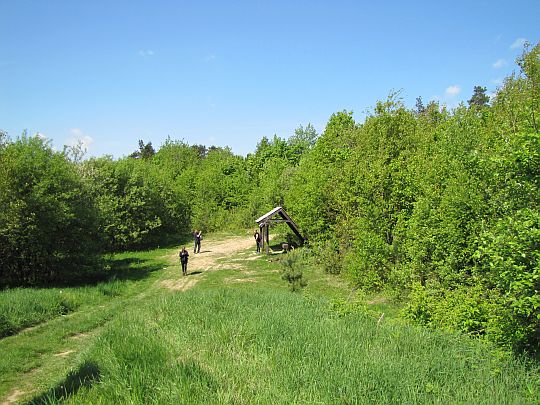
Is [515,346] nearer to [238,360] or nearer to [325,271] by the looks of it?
[238,360]

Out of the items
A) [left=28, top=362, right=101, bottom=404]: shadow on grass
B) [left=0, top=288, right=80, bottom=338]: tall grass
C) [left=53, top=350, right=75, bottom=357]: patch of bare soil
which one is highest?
[left=0, top=288, right=80, bottom=338]: tall grass

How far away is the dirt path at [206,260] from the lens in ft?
68.8

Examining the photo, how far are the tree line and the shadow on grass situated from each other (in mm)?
8186

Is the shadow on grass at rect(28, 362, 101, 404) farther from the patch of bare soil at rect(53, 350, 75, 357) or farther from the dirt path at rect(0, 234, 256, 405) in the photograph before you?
the patch of bare soil at rect(53, 350, 75, 357)

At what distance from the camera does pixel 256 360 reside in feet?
24.6

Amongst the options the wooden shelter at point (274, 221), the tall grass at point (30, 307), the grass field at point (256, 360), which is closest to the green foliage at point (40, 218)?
the tall grass at point (30, 307)

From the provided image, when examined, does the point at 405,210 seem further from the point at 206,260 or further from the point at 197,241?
the point at 197,241

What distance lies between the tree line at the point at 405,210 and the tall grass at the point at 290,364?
154 centimetres

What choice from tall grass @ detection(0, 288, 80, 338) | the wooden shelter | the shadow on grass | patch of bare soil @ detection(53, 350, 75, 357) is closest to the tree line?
the wooden shelter

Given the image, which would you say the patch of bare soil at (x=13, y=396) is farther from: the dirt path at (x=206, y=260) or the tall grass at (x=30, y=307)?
the dirt path at (x=206, y=260)

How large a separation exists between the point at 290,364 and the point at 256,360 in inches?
28.3

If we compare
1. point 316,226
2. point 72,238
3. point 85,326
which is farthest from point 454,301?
point 72,238

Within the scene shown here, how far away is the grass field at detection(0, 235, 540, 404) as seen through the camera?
247 inches

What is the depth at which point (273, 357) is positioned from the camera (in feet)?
25.1
